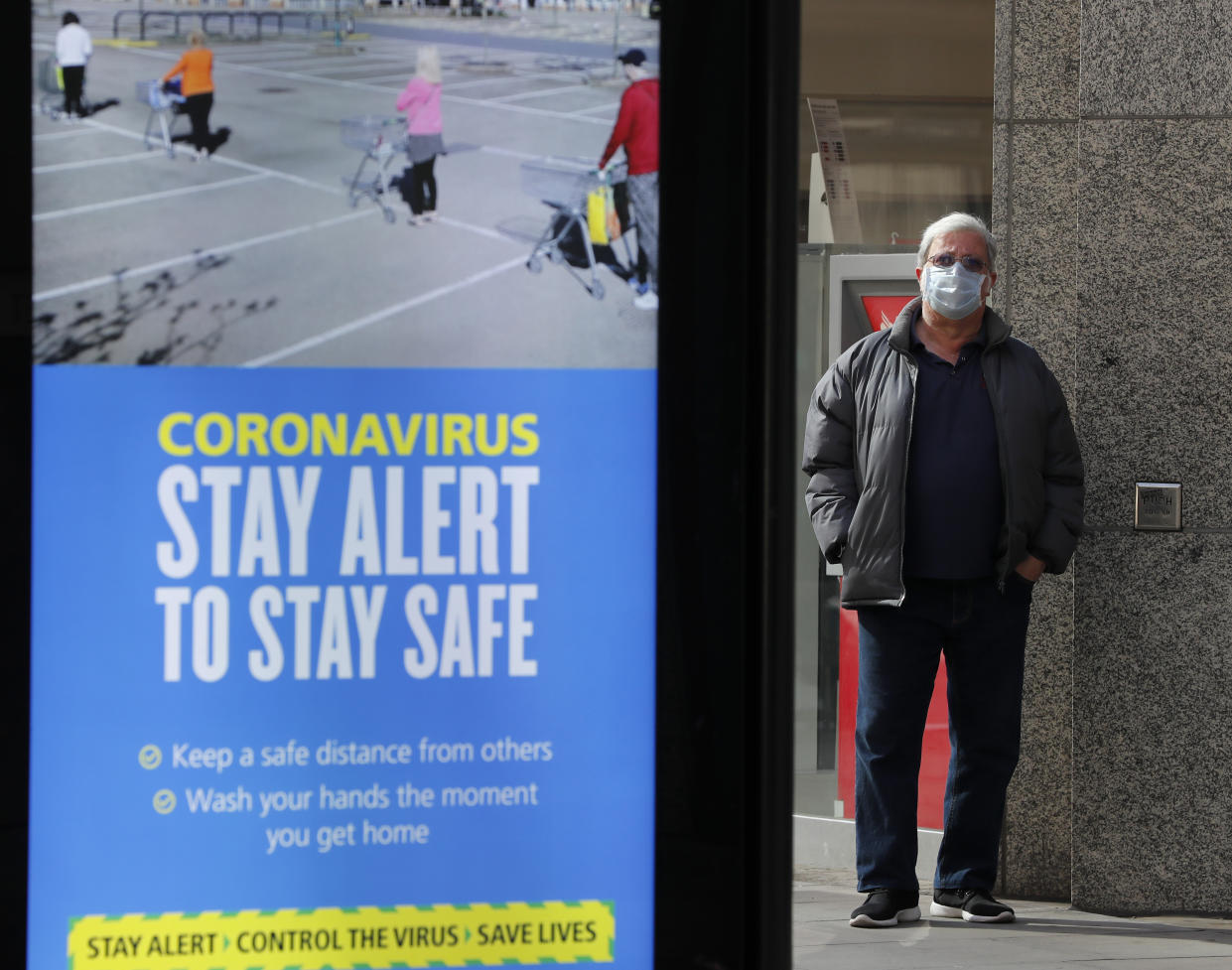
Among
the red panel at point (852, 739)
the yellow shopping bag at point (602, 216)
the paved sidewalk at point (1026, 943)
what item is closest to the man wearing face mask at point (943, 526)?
the paved sidewalk at point (1026, 943)

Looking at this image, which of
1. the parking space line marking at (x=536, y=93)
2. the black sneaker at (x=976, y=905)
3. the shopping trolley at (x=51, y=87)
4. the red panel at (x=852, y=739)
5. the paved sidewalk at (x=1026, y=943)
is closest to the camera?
the shopping trolley at (x=51, y=87)

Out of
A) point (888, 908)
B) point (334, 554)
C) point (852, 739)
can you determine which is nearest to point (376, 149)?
point (334, 554)

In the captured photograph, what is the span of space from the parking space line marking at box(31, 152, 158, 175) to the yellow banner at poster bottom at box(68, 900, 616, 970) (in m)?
0.94

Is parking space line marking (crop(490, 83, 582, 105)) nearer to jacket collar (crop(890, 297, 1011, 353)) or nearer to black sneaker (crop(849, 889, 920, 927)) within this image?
jacket collar (crop(890, 297, 1011, 353))

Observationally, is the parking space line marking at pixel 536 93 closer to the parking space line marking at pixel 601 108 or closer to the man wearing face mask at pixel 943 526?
the parking space line marking at pixel 601 108

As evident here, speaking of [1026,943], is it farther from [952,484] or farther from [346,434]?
[346,434]

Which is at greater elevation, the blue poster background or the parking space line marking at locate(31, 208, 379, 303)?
the parking space line marking at locate(31, 208, 379, 303)

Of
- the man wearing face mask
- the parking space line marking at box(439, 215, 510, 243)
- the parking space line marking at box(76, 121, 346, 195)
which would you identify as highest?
the parking space line marking at box(76, 121, 346, 195)

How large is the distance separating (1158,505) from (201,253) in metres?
3.75

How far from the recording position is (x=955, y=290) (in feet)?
15.2

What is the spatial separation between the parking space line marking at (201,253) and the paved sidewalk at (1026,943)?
3121 millimetres

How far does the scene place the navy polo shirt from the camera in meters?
4.57

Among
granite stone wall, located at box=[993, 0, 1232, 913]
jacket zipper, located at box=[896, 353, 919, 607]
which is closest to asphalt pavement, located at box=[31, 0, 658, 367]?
jacket zipper, located at box=[896, 353, 919, 607]

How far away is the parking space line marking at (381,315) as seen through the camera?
76.0 inches
